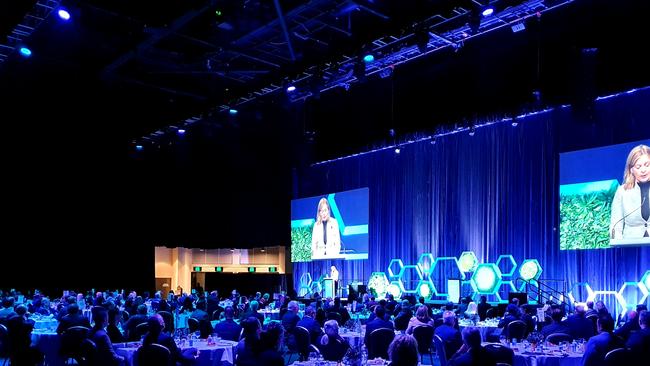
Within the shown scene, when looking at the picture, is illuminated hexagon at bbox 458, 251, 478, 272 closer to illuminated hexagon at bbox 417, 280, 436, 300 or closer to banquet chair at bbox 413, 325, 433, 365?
illuminated hexagon at bbox 417, 280, 436, 300

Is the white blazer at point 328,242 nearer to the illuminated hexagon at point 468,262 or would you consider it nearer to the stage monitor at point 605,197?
the illuminated hexagon at point 468,262

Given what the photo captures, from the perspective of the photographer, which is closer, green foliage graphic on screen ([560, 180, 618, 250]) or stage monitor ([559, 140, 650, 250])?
stage monitor ([559, 140, 650, 250])

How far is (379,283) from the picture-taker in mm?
21547

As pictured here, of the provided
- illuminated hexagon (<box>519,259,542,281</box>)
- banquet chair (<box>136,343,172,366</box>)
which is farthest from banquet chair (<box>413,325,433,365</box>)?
illuminated hexagon (<box>519,259,542,281</box>)

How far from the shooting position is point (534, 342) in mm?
8109

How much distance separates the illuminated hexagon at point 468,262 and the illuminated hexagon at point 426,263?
123 cm

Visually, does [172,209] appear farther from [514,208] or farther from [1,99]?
[514,208]

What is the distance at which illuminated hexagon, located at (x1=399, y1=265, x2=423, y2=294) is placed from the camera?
20.9m

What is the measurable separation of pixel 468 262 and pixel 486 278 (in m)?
0.95

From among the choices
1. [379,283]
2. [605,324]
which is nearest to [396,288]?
[379,283]

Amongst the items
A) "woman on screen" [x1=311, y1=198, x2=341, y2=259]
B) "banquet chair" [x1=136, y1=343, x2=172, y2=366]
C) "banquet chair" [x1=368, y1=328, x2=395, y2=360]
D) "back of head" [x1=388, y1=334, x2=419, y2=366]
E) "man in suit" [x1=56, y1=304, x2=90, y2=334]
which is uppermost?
"woman on screen" [x1=311, y1=198, x2=341, y2=259]

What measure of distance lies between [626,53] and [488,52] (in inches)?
131

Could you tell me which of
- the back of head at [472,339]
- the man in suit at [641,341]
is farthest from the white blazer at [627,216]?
the back of head at [472,339]

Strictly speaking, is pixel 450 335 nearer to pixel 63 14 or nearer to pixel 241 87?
pixel 63 14
